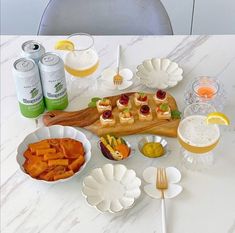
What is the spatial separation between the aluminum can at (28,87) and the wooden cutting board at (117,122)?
38 mm

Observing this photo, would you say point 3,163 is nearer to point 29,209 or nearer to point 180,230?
point 29,209

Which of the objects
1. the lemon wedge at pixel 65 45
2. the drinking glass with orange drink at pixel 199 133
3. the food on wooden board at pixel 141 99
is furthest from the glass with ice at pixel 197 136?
the lemon wedge at pixel 65 45

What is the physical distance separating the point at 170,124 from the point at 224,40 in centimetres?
41

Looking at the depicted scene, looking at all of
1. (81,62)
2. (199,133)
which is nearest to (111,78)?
(81,62)

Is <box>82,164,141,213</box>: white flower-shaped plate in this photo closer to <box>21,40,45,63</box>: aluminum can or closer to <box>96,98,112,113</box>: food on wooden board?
<box>96,98,112,113</box>: food on wooden board

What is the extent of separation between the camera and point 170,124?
127 centimetres

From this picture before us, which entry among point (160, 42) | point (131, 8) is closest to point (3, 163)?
point (160, 42)

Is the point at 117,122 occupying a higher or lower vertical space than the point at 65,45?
lower

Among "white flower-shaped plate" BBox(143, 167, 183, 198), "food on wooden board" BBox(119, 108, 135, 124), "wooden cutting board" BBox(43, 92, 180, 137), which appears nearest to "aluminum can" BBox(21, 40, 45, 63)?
"wooden cutting board" BBox(43, 92, 180, 137)

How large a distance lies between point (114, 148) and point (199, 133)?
0.66 ft

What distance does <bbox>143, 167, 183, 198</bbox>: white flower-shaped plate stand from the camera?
3.78 ft

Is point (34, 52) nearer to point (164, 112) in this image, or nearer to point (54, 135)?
point (54, 135)

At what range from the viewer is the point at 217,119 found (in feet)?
3.83

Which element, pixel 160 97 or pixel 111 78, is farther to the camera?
pixel 111 78
